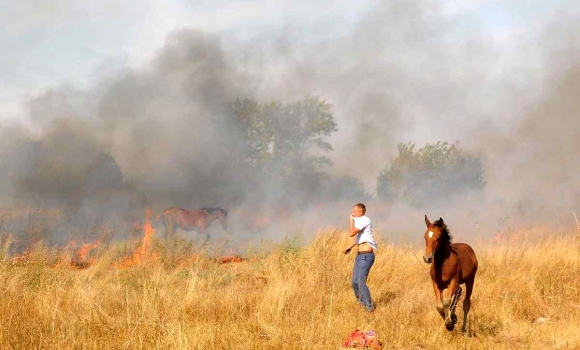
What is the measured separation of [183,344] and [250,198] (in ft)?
69.9

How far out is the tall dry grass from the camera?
5.82 meters

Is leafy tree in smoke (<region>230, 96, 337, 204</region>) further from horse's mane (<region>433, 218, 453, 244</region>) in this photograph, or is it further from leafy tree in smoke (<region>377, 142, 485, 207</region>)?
horse's mane (<region>433, 218, 453, 244</region>)

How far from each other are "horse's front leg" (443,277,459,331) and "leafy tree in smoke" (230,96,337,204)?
22042 mm

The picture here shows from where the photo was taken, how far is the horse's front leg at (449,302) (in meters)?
6.43

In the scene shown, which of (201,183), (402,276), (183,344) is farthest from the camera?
(201,183)

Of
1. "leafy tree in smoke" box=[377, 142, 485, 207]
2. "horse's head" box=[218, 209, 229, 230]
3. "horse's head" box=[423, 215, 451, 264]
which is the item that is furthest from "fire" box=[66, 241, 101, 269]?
"leafy tree in smoke" box=[377, 142, 485, 207]

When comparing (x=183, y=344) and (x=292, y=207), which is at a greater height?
(x=292, y=207)

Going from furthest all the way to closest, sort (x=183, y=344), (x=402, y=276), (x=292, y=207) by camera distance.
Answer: (x=292, y=207)
(x=402, y=276)
(x=183, y=344)

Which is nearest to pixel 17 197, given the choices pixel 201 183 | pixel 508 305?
pixel 201 183

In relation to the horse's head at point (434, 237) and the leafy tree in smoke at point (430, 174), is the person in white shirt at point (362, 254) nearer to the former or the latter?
the horse's head at point (434, 237)

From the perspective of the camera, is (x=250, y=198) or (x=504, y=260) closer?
(x=504, y=260)

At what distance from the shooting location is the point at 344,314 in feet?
25.1

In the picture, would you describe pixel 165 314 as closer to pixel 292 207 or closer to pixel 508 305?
pixel 508 305

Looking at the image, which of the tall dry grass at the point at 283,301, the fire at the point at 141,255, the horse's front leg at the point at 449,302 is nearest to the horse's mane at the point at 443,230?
the horse's front leg at the point at 449,302
